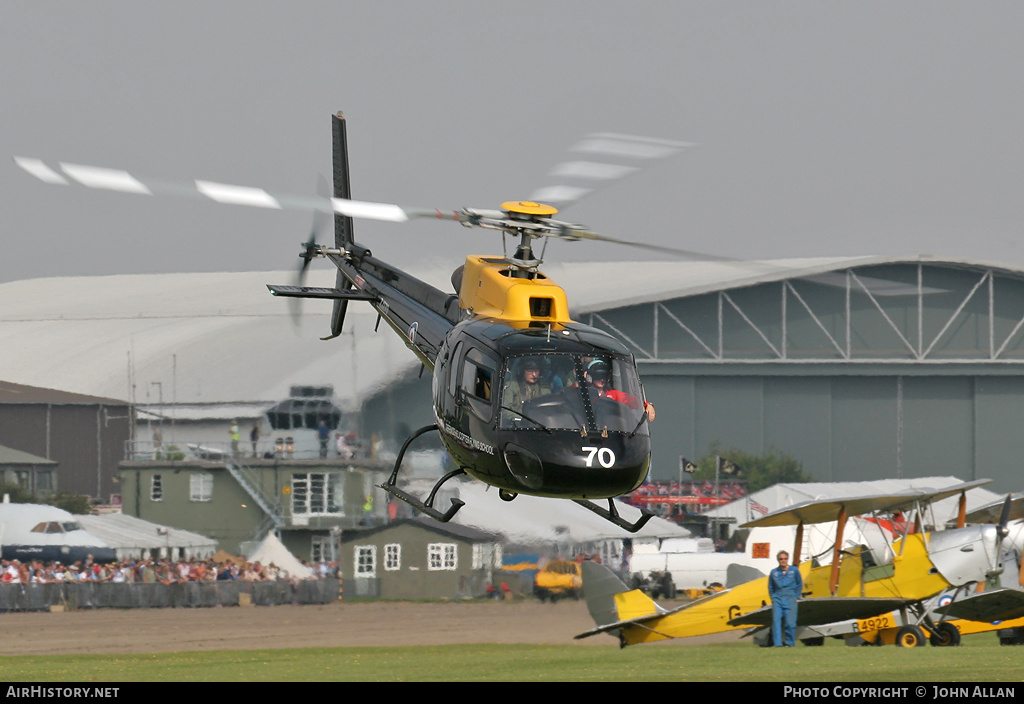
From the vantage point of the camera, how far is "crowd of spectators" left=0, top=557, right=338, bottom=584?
144 feet

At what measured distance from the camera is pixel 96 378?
2859 inches

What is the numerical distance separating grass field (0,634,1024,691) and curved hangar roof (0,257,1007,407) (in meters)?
23.3

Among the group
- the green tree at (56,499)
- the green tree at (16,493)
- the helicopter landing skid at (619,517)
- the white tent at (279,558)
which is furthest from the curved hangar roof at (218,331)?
the helicopter landing skid at (619,517)

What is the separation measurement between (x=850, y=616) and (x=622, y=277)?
4792 centimetres

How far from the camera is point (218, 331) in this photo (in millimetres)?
73938

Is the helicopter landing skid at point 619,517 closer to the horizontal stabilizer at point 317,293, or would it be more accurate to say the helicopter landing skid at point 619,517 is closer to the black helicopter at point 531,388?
the black helicopter at point 531,388

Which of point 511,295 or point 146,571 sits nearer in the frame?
point 511,295

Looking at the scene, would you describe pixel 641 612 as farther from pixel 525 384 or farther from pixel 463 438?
pixel 525 384

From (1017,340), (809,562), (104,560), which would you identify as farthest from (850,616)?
(1017,340)

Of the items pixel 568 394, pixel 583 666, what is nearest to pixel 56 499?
pixel 583 666

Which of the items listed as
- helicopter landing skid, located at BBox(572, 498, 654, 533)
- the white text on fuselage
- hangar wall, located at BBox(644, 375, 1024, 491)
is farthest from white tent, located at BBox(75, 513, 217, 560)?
helicopter landing skid, located at BBox(572, 498, 654, 533)

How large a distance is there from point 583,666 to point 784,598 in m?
4.76

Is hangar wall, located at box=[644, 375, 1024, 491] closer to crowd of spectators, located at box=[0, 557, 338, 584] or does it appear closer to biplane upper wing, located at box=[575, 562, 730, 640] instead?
crowd of spectators, located at box=[0, 557, 338, 584]

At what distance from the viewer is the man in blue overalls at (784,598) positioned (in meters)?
26.2
